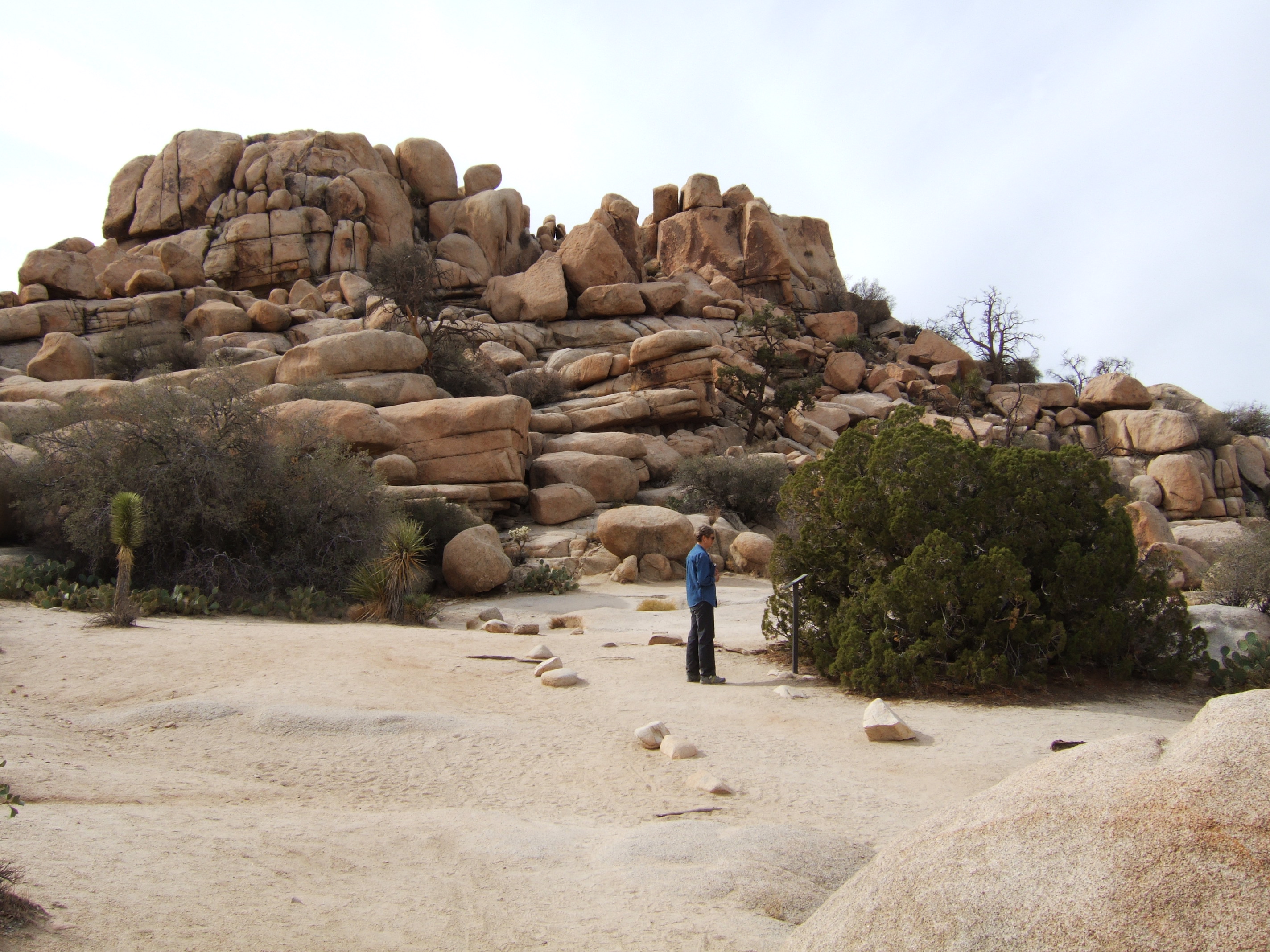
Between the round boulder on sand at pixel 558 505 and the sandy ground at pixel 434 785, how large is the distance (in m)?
10.4

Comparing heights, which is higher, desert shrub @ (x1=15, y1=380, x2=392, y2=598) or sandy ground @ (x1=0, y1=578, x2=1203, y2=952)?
desert shrub @ (x1=15, y1=380, x2=392, y2=598)

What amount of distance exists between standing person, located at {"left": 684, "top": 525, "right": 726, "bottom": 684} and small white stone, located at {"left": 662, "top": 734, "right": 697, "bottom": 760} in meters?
2.52

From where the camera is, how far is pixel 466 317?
33.1 meters

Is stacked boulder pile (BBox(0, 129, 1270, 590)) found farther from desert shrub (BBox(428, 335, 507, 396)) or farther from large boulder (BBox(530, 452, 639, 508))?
desert shrub (BBox(428, 335, 507, 396))

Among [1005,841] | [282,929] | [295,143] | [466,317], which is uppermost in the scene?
[295,143]

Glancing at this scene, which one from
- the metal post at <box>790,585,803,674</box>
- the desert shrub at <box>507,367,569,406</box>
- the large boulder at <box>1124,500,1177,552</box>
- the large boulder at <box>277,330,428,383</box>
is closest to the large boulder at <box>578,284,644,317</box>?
the desert shrub at <box>507,367,569,406</box>

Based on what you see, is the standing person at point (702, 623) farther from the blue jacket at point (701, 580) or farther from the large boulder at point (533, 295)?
the large boulder at point (533, 295)

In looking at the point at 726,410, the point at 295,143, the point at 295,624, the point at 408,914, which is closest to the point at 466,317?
the point at 726,410

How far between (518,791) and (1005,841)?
3.91 meters

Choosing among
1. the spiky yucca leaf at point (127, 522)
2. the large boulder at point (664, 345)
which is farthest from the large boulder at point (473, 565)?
the large boulder at point (664, 345)

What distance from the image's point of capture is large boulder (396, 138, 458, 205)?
47.0 meters

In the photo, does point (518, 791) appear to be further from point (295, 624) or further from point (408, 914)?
point (295, 624)

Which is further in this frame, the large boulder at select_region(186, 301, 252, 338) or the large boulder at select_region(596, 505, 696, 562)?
the large boulder at select_region(186, 301, 252, 338)

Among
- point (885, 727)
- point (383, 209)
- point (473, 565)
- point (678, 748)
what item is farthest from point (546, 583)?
point (383, 209)
